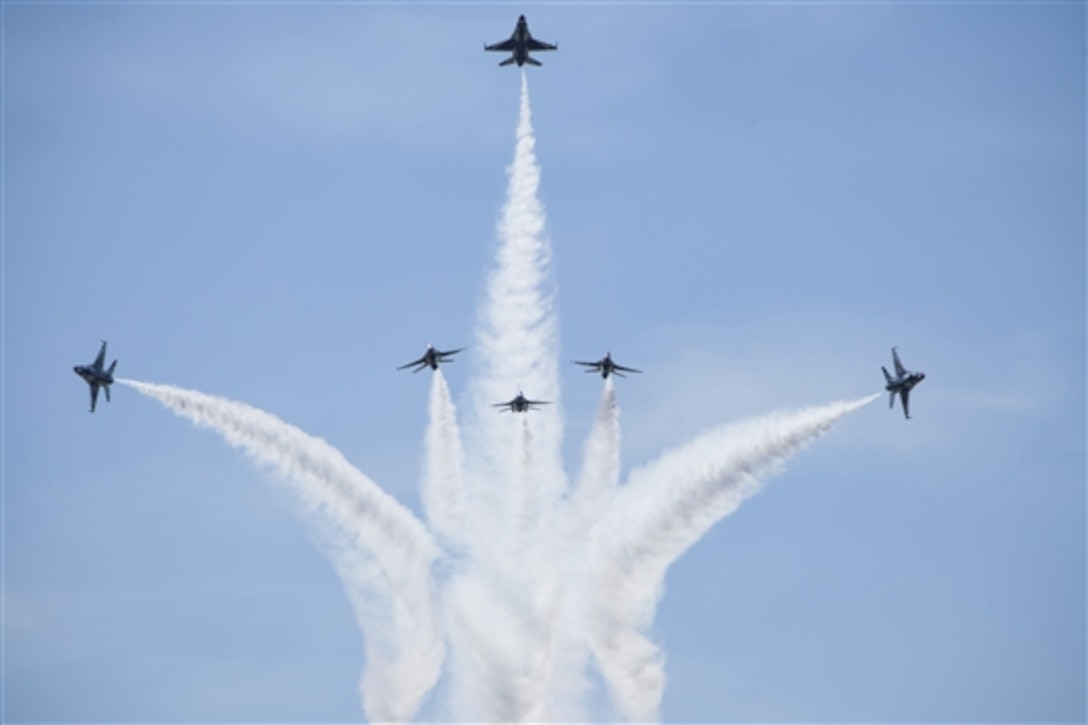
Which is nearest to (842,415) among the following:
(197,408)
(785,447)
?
(785,447)

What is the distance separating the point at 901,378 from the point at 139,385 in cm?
4184

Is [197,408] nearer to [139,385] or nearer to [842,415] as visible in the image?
[139,385]

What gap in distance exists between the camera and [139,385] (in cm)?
19838

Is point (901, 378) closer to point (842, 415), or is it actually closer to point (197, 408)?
point (842, 415)

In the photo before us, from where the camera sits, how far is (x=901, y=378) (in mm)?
199375

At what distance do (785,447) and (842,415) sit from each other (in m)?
3.81

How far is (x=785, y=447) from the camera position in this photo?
197m

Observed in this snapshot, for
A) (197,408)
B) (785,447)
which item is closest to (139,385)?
(197,408)

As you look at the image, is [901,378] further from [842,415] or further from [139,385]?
[139,385]

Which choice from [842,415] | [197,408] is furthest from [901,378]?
[197,408]

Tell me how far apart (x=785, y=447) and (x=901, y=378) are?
313 inches

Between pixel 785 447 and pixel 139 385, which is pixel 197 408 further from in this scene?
pixel 785 447

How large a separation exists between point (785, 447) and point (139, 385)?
35466 millimetres

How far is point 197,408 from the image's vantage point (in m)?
200
